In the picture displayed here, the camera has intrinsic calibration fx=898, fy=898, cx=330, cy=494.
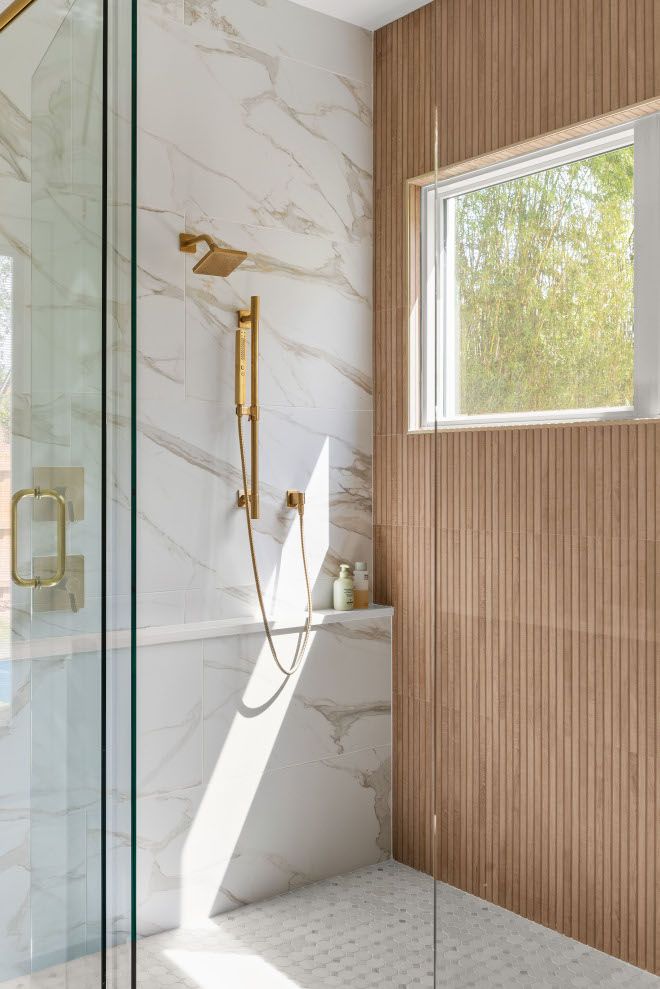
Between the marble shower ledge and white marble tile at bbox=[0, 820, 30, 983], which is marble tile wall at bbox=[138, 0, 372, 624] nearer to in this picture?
the marble shower ledge

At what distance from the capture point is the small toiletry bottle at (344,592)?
2.62 meters

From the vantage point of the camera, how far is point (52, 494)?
128cm

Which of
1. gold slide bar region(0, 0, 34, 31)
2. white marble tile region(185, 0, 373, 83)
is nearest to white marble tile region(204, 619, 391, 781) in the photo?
gold slide bar region(0, 0, 34, 31)

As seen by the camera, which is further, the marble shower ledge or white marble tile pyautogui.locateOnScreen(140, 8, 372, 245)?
white marble tile pyautogui.locateOnScreen(140, 8, 372, 245)

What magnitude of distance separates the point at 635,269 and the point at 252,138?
1.75 metres

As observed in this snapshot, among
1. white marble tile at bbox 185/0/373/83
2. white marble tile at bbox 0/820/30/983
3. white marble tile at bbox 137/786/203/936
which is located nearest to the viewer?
white marble tile at bbox 0/820/30/983

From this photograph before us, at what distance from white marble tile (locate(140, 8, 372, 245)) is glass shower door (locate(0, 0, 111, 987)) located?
0.99 m

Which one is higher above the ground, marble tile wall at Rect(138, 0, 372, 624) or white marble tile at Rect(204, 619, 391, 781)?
marble tile wall at Rect(138, 0, 372, 624)

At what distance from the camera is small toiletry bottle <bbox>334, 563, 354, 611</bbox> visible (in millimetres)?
2619

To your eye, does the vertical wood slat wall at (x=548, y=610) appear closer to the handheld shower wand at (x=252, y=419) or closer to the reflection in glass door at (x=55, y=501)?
the reflection in glass door at (x=55, y=501)

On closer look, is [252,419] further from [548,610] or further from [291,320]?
[548,610]

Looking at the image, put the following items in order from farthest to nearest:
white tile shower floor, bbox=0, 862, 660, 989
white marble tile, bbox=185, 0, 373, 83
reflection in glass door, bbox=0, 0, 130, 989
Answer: white marble tile, bbox=185, 0, 373, 83 → white tile shower floor, bbox=0, 862, 660, 989 → reflection in glass door, bbox=0, 0, 130, 989

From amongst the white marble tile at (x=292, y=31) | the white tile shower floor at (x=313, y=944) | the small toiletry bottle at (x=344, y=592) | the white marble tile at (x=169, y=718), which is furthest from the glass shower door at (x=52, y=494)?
the small toiletry bottle at (x=344, y=592)

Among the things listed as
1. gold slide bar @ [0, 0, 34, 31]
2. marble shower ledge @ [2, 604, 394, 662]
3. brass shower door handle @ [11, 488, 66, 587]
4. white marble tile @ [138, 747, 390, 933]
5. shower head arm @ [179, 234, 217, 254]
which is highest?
gold slide bar @ [0, 0, 34, 31]
